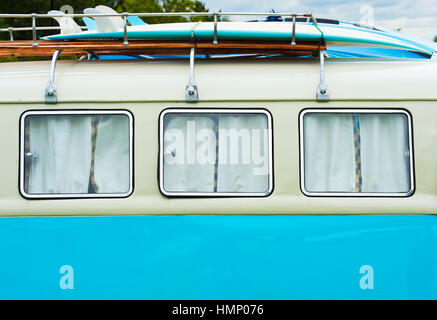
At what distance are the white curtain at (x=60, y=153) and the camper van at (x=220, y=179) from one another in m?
0.01

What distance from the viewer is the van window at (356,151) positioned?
178 inches

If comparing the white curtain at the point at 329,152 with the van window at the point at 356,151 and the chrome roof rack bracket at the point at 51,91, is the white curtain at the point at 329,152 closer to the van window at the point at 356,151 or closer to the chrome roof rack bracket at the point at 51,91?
the van window at the point at 356,151

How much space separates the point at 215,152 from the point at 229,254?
776 mm

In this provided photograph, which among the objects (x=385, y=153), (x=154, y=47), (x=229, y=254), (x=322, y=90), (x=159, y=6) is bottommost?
(x=229, y=254)

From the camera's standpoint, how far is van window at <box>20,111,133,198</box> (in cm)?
455

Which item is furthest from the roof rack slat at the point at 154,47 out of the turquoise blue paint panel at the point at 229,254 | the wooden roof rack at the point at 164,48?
the turquoise blue paint panel at the point at 229,254

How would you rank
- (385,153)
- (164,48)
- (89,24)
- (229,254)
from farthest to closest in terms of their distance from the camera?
(89,24) → (164,48) → (385,153) → (229,254)

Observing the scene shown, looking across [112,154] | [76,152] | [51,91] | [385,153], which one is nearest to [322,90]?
[385,153]

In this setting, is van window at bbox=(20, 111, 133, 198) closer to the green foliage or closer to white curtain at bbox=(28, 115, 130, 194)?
white curtain at bbox=(28, 115, 130, 194)

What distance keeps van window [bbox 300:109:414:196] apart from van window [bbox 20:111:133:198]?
1395mm

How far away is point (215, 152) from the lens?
456cm

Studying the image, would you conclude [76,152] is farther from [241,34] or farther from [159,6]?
[159,6]

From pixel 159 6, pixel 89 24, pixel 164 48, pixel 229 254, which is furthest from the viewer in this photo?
pixel 159 6

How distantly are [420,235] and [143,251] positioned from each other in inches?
80.9
